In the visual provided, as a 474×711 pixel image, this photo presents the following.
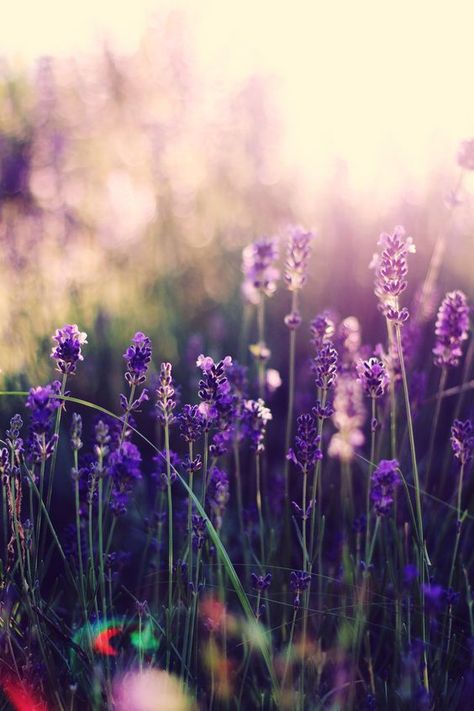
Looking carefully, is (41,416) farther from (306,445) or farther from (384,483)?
(384,483)

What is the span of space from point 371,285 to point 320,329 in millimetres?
2656

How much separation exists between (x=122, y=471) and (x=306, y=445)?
478mm

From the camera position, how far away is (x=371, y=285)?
4.83m

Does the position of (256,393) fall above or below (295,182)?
below

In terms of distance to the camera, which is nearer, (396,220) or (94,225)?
(94,225)

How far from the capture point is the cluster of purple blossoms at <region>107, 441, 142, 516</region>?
1.79 m

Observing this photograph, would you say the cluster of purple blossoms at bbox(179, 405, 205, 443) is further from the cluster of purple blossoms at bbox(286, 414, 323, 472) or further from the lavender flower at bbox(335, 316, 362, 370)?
the lavender flower at bbox(335, 316, 362, 370)

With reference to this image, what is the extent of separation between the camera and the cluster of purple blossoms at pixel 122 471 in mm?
1793

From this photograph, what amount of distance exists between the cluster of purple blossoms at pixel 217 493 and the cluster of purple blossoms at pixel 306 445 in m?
0.25

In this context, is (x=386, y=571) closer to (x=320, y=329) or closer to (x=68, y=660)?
(x=320, y=329)

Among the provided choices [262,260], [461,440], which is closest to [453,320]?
[461,440]

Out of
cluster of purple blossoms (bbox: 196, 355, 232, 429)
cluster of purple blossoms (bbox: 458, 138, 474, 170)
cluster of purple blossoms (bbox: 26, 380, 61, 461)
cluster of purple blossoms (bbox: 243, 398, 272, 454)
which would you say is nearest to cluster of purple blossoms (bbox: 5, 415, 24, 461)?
cluster of purple blossoms (bbox: 26, 380, 61, 461)

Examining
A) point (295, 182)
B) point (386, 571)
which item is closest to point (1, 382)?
point (386, 571)

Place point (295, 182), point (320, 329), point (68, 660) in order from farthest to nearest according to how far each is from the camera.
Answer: point (295, 182), point (320, 329), point (68, 660)
